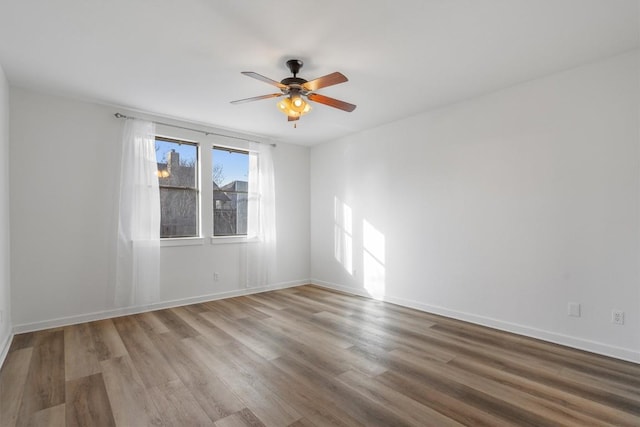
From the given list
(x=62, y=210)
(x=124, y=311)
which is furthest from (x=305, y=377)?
(x=62, y=210)

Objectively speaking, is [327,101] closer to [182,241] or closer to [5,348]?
[182,241]

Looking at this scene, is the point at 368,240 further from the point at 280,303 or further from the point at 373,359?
the point at 373,359

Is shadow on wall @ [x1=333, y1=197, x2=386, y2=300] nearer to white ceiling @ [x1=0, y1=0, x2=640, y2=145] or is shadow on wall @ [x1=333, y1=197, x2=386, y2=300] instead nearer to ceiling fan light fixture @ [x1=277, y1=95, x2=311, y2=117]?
white ceiling @ [x1=0, y1=0, x2=640, y2=145]

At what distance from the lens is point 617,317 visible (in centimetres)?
271

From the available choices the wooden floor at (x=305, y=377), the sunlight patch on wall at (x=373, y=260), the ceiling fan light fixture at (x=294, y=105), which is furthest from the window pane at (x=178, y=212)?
the sunlight patch on wall at (x=373, y=260)

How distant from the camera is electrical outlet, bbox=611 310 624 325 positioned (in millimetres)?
2686

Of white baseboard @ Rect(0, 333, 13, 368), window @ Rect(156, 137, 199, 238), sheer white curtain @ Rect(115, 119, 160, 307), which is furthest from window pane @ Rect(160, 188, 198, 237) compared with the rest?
white baseboard @ Rect(0, 333, 13, 368)

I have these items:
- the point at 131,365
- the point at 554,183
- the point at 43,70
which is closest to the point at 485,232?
the point at 554,183

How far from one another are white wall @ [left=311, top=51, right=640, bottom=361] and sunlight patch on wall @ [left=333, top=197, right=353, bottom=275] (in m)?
0.37

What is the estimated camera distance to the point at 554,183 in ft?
10.0

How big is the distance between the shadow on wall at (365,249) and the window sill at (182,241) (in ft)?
7.31

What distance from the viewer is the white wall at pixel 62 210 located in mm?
3379

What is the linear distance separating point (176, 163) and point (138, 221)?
1.01 metres

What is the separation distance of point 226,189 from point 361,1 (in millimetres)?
3612
